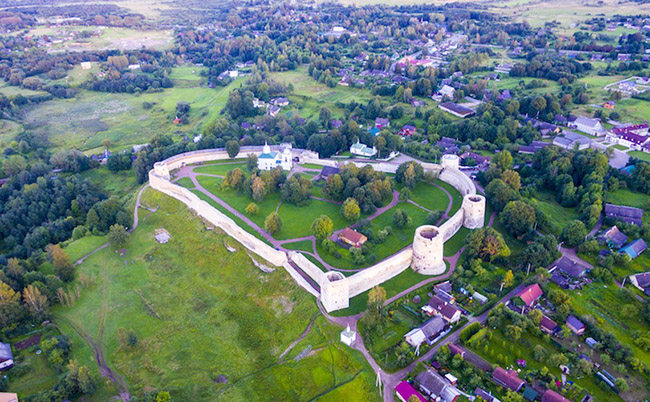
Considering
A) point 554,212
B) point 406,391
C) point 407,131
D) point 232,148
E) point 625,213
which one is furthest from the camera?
point 407,131

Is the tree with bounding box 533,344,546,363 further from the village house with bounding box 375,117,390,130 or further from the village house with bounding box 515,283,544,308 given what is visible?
the village house with bounding box 375,117,390,130

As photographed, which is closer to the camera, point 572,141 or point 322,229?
point 322,229

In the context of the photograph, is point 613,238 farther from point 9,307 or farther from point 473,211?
point 9,307

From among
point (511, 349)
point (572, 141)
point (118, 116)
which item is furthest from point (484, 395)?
point (118, 116)

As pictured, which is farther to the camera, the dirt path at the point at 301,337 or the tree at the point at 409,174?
the tree at the point at 409,174

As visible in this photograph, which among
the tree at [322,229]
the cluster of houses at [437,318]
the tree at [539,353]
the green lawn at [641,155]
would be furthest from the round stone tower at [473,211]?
the green lawn at [641,155]

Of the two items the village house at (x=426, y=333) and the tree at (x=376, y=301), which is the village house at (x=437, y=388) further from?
the tree at (x=376, y=301)
